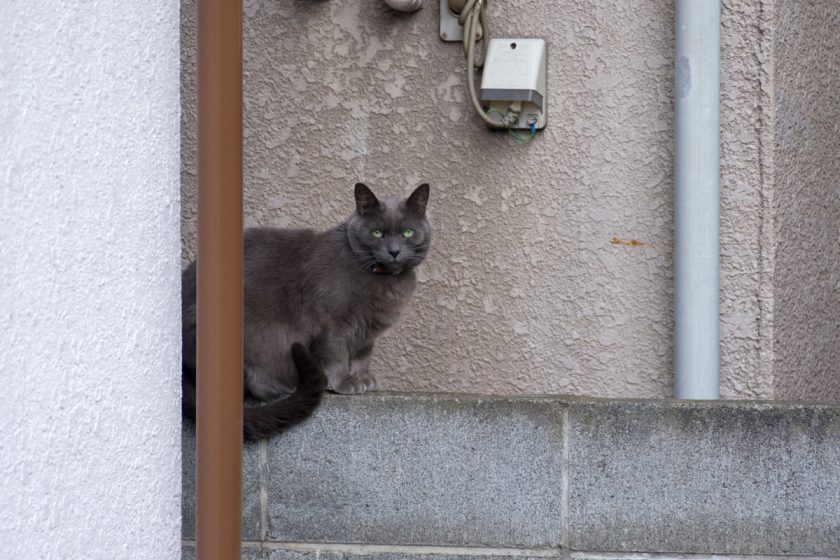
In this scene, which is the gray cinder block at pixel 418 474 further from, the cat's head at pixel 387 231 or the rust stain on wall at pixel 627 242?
the rust stain on wall at pixel 627 242

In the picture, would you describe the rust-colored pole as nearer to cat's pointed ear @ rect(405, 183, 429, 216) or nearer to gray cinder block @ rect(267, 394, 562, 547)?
gray cinder block @ rect(267, 394, 562, 547)

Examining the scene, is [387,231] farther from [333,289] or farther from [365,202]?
[333,289]

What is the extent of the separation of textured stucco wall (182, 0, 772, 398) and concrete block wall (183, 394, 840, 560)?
0.79 m

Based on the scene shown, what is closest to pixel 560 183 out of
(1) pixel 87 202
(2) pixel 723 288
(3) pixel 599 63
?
(3) pixel 599 63

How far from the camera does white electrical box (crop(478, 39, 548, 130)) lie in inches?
115

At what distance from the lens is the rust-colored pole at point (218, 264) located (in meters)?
1.57

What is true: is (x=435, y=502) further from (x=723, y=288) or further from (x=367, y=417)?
(x=723, y=288)

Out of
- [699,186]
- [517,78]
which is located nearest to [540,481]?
[699,186]

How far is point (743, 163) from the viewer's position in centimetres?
290

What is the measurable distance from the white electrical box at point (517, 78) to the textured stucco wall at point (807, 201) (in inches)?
27.2

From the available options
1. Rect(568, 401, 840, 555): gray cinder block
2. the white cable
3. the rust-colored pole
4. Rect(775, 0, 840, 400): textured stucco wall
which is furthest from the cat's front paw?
Rect(775, 0, 840, 400): textured stucco wall

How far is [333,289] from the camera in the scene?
277 cm

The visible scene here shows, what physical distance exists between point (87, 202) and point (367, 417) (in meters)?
1.09

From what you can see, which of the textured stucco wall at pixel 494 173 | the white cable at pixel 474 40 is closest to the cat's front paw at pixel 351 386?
the textured stucco wall at pixel 494 173
